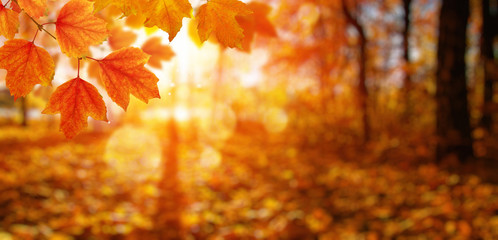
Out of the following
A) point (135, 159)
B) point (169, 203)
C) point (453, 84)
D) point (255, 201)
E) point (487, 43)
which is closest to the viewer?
point (169, 203)

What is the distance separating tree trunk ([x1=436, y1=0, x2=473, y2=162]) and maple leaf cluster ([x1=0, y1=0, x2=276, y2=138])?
6.56 metres

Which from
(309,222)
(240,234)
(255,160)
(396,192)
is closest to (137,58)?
(240,234)

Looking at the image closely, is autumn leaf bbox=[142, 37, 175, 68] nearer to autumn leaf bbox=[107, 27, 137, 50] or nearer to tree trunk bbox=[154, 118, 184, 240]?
autumn leaf bbox=[107, 27, 137, 50]

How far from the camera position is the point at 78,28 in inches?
34.1

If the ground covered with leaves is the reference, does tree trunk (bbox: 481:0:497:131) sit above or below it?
above

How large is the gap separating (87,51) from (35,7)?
8.2 inches

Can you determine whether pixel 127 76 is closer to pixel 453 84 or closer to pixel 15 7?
pixel 15 7

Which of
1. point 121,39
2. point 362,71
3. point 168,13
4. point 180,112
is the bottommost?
point 168,13

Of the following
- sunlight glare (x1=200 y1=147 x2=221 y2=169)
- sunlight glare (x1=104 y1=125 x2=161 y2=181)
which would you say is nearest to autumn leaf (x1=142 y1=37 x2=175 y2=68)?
sunlight glare (x1=104 y1=125 x2=161 y2=181)

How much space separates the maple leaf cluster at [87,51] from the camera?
853 millimetres

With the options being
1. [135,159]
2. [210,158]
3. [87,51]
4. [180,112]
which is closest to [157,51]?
[87,51]

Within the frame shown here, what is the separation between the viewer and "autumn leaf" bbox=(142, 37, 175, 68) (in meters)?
1.18

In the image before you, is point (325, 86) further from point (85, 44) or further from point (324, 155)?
point (85, 44)

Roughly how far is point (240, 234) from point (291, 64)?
7577mm
